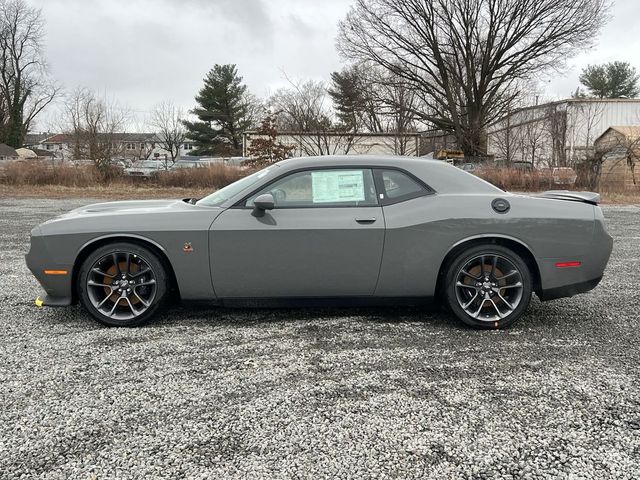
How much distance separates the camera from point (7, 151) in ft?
169

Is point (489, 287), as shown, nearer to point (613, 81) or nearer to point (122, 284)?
point (122, 284)

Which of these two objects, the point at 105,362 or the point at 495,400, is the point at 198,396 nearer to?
the point at 105,362

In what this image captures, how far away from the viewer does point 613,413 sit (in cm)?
239

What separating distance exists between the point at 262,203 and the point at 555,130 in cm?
2372

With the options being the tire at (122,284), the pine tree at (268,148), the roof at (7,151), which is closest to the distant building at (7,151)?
the roof at (7,151)

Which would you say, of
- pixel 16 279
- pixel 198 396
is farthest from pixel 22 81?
pixel 198 396

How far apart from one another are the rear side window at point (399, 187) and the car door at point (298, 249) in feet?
0.44

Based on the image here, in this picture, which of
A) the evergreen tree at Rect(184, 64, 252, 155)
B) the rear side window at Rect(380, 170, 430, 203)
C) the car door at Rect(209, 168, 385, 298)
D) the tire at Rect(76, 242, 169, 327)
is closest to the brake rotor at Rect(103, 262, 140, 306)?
the tire at Rect(76, 242, 169, 327)

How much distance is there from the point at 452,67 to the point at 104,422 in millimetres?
34126

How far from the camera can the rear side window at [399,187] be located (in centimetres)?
366

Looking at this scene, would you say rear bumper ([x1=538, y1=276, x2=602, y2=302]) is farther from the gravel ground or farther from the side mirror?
the side mirror

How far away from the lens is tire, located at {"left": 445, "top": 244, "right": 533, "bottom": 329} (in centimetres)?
358

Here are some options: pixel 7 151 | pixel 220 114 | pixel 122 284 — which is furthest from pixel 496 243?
pixel 7 151

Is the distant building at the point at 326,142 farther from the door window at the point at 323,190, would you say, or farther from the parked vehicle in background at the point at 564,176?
the door window at the point at 323,190
